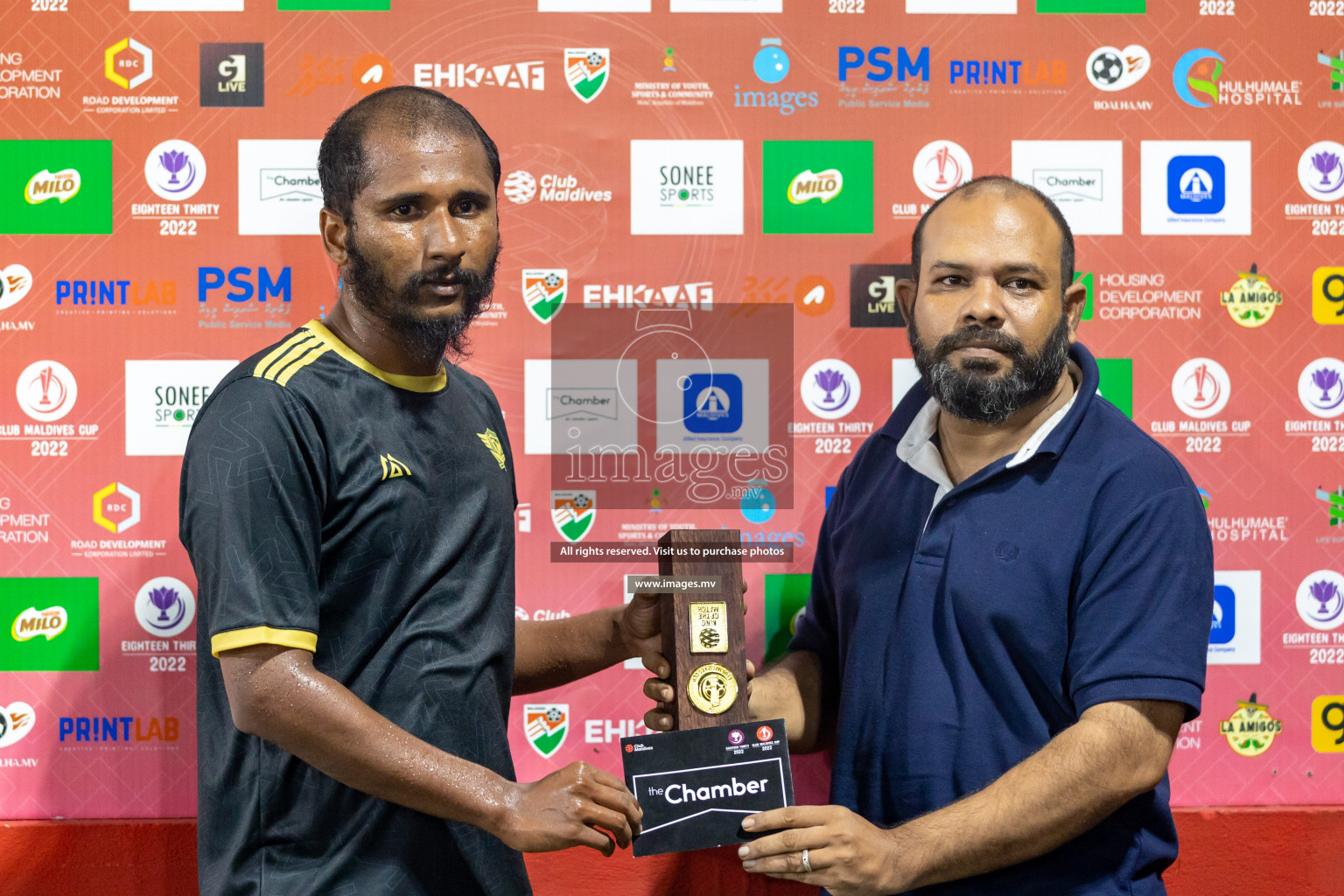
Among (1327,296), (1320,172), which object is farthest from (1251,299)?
(1320,172)

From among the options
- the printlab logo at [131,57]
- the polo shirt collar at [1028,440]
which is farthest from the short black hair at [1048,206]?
the printlab logo at [131,57]

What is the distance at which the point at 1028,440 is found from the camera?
5.60 feet

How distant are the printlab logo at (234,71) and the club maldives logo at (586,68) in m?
0.69

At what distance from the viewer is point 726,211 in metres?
2.27

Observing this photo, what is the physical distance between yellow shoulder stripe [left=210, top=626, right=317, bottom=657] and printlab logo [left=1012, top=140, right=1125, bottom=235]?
1839 millimetres

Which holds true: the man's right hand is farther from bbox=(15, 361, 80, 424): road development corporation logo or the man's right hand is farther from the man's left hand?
bbox=(15, 361, 80, 424): road development corporation logo

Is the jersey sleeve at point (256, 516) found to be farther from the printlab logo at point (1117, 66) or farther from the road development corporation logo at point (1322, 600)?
the road development corporation logo at point (1322, 600)

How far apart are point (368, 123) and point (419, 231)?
0.19 meters

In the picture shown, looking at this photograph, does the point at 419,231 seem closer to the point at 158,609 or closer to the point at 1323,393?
the point at 158,609

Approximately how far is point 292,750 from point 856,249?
1.60 meters

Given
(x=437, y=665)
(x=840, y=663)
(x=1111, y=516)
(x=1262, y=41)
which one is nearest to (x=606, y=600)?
(x=840, y=663)

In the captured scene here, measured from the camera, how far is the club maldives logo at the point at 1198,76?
7.50 feet

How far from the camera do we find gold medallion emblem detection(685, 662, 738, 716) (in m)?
1.59

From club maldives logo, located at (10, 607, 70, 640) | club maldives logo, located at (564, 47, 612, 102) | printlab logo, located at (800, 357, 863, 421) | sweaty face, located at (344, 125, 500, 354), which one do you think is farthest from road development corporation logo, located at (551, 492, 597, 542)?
club maldives logo, located at (10, 607, 70, 640)
